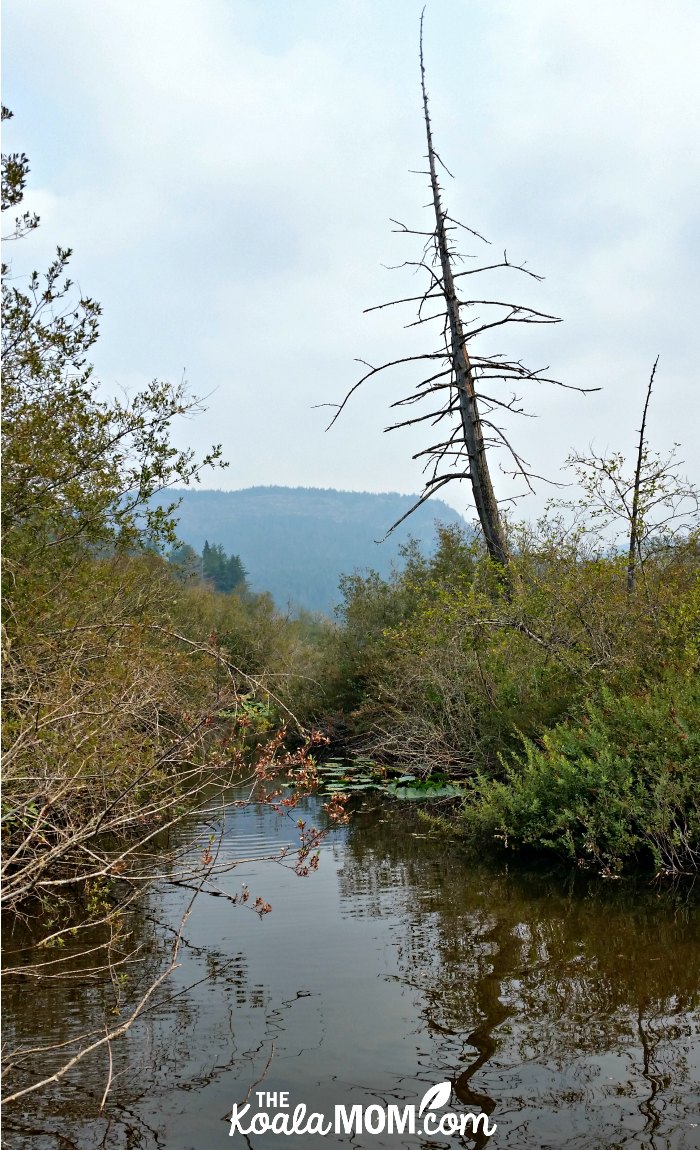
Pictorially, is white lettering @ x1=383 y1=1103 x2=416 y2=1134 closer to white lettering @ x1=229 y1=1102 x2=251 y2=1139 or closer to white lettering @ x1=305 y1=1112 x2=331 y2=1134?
white lettering @ x1=305 y1=1112 x2=331 y2=1134

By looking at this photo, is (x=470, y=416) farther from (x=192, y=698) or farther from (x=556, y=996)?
(x=556, y=996)

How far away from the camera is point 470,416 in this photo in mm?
16984

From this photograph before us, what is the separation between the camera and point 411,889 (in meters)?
9.52

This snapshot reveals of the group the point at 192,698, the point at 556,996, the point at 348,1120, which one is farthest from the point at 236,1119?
the point at 192,698

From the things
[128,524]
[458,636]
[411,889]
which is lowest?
[411,889]

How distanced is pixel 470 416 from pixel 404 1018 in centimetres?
1237

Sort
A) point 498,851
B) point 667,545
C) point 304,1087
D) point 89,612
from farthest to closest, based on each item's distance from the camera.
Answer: point 667,545
point 498,851
point 89,612
point 304,1087

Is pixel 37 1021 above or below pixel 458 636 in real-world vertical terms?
below

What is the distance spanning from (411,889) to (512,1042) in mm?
3964

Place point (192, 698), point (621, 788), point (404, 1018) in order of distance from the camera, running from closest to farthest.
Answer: point (404, 1018) → point (621, 788) → point (192, 698)

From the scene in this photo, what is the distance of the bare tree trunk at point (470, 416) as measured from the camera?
662 inches

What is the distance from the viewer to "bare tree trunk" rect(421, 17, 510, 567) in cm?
1681

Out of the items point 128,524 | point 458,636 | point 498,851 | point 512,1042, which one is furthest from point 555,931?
point 458,636

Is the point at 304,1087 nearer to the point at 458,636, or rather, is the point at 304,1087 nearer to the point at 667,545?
the point at 458,636
